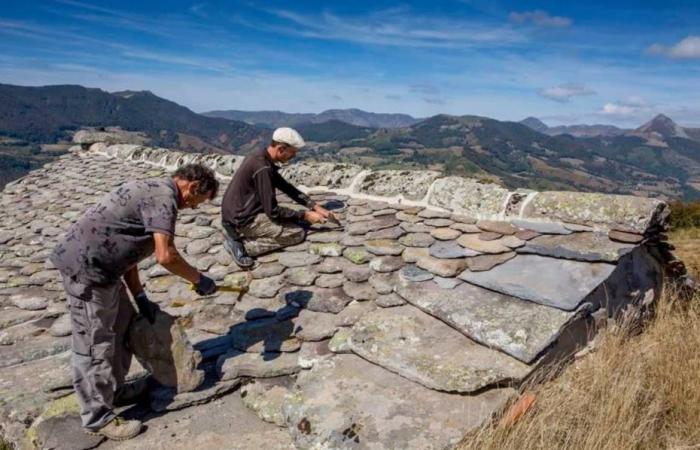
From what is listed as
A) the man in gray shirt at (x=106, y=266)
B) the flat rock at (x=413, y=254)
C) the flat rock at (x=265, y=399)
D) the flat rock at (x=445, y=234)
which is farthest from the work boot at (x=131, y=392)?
the flat rock at (x=445, y=234)

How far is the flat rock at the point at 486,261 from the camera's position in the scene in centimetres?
389

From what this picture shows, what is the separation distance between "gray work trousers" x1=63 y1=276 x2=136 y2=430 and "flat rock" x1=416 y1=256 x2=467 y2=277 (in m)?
2.56

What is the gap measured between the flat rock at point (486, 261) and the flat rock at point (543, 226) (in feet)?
1.65

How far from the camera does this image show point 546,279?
140 inches

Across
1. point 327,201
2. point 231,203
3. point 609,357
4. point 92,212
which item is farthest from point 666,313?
point 92,212

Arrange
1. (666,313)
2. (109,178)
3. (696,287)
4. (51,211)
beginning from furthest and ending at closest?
(109,178) < (51,211) < (696,287) < (666,313)

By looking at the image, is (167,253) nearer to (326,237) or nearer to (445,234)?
(326,237)

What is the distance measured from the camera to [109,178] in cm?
966

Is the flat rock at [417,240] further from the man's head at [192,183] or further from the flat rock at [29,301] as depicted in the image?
the flat rock at [29,301]

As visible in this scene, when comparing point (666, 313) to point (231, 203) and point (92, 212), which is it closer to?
point (231, 203)

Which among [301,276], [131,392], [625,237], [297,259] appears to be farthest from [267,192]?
[625,237]

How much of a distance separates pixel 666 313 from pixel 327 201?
416 cm

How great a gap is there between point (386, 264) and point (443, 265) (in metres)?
0.55

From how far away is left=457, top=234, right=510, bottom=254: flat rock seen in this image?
13.5 feet
